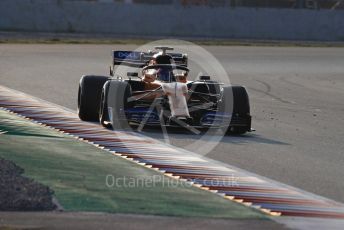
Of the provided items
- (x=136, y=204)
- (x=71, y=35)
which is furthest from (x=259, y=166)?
(x=71, y=35)

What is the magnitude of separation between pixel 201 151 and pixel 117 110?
2048mm

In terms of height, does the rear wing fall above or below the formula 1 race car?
above

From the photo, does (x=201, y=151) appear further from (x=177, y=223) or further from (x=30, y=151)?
(x=177, y=223)

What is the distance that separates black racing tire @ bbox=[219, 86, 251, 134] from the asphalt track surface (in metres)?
0.18

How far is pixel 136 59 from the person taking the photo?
14.8 m

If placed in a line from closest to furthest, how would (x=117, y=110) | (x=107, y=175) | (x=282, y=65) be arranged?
(x=107, y=175) → (x=117, y=110) → (x=282, y=65)

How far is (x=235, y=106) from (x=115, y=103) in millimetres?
1719

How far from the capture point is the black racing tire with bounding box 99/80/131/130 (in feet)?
41.7

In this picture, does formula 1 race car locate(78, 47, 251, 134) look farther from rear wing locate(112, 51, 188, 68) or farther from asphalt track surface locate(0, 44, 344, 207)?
rear wing locate(112, 51, 188, 68)

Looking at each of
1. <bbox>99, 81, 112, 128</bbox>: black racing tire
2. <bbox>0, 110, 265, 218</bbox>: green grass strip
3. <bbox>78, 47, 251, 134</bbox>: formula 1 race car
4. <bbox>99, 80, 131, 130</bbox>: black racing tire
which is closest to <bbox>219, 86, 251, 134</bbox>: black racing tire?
<bbox>78, 47, 251, 134</bbox>: formula 1 race car

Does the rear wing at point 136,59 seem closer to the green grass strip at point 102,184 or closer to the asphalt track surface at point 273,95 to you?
the asphalt track surface at point 273,95

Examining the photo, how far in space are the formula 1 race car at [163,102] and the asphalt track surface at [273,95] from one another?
0.25 metres

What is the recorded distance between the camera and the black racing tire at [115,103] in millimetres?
12719

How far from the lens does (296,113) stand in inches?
653
